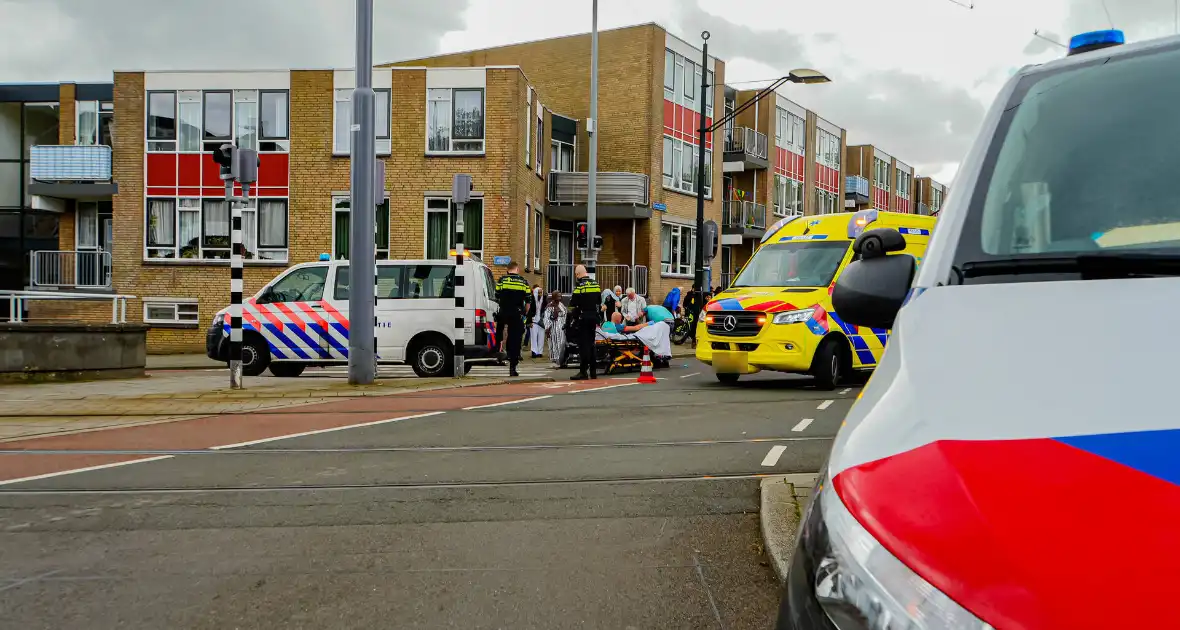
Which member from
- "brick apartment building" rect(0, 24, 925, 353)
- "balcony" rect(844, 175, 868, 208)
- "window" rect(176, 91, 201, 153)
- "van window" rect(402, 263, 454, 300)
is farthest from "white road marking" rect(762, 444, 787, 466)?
"balcony" rect(844, 175, 868, 208)

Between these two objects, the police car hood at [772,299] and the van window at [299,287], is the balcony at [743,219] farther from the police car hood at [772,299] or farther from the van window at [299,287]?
the police car hood at [772,299]

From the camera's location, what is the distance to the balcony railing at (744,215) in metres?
45.7

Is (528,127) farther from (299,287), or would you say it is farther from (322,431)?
(322,431)

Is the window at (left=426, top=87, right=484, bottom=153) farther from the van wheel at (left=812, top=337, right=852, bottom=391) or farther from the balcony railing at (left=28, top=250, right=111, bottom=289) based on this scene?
the van wheel at (left=812, top=337, right=852, bottom=391)

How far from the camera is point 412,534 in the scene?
4.93 meters

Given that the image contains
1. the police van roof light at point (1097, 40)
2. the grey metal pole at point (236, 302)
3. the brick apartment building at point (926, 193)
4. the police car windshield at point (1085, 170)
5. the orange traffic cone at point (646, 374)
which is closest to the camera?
the police car windshield at point (1085, 170)

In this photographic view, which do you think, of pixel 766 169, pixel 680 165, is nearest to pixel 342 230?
pixel 680 165

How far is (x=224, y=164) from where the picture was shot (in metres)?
13.3

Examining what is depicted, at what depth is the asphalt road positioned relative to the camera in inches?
149

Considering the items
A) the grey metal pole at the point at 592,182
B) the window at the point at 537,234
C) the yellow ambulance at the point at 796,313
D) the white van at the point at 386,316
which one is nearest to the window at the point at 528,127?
the window at the point at 537,234

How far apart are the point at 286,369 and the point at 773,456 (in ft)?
42.0

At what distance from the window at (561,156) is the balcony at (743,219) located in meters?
10.3

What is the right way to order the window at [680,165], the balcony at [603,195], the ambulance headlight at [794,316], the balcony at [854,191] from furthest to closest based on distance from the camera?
the balcony at [854,191] < the window at [680,165] < the balcony at [603,195] < the ambulance headlight at [794,316]

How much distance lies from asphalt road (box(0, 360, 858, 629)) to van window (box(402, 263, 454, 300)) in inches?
304
